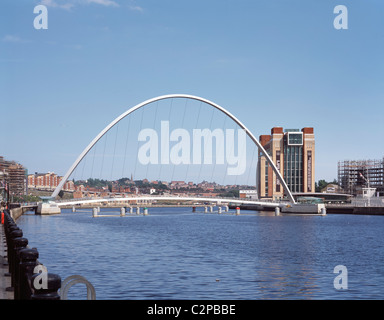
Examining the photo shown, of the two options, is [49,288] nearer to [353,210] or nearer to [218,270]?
[218,270]

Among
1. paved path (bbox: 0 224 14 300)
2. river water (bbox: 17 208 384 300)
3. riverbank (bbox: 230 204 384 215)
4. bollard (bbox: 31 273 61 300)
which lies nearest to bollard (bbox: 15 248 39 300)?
bollard (bbox: 31 273 61 300)

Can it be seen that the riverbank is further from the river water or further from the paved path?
the paved path

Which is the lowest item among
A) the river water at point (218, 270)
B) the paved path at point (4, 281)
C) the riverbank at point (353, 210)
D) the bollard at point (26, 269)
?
the riverbank at point (353, 210)

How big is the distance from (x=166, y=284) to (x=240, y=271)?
21.4 ft

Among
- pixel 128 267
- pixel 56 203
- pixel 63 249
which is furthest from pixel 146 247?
pixel 56 203

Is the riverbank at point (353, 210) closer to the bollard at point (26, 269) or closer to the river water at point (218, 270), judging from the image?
the river water at point (218, 270)

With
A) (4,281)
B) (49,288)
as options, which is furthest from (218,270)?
(49,288)

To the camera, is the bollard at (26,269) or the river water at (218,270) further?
the river water at (218,270)

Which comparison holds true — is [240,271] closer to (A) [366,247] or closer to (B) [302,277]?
(B) [302,277]

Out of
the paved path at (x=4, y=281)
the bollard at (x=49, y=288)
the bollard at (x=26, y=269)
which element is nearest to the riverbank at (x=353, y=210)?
the paved path at (x=4, y=281)

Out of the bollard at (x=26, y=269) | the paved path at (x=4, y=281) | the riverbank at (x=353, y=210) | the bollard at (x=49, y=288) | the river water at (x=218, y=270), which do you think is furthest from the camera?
the riverbank at (x=353, y=210)
